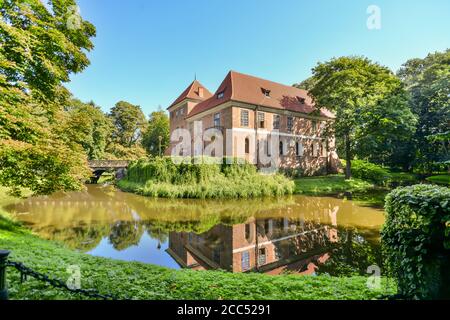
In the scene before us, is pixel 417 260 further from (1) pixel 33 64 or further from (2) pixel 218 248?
(1) pixel 33 64

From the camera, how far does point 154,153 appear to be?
163ft

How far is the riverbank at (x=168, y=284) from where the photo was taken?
12.1 ft

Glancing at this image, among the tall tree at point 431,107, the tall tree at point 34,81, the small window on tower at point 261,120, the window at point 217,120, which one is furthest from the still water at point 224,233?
the tall tree at point 431,107

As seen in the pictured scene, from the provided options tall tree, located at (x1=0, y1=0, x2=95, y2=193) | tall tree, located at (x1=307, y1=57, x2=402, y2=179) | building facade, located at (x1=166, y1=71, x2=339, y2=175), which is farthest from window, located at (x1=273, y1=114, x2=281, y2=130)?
tall tree, located at (x1=0, y1=0, x2=95, y2=193)

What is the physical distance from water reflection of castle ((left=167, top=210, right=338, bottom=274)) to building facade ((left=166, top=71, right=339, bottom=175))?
46.8 feet

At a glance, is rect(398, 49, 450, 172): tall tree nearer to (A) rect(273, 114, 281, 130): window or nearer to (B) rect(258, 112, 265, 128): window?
(A) rect(273, 114, 281, 130): window

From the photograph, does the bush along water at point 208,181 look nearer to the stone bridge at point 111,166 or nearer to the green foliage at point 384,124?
the green foliage at point 384,124

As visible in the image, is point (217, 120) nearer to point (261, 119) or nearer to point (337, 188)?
point (261, 119)

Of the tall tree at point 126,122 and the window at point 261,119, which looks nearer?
the window at point 261,119

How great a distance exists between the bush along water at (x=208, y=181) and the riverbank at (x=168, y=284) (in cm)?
1341

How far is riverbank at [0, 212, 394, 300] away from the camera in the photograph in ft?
12.1

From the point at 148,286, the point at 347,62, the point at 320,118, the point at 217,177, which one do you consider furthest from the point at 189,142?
the point at 148,286

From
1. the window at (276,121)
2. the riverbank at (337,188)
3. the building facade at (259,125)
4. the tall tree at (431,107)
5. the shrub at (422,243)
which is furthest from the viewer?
the window at (276,121)

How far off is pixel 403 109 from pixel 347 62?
6.76m
